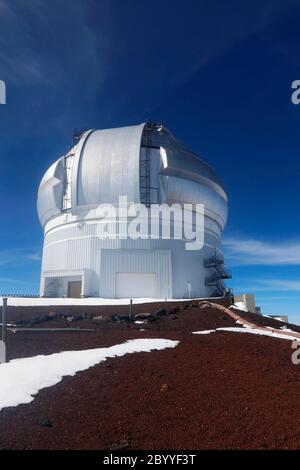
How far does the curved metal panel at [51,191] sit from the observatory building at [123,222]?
98 millimetres

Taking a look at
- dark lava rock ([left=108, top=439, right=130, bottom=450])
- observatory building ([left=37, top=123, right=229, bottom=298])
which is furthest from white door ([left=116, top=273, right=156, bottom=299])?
dark lava rock ([left=108, top=439, right=130, bottom=450])

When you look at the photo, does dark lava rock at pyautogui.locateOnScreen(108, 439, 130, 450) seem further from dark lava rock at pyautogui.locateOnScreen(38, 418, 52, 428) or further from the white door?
the white door

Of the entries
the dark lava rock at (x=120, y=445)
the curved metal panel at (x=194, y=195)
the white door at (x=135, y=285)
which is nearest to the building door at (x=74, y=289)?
the white door at (x=135, y=285)

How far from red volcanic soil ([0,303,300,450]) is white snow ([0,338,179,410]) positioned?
0.94 feet

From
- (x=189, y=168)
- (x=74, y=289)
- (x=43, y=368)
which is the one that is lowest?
(x=43, y=368)

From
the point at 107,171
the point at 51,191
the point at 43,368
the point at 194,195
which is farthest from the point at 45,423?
the point at 51,191

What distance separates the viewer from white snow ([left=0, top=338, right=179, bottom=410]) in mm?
6043

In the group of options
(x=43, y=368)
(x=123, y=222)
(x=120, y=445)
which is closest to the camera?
(x=120, y=445)

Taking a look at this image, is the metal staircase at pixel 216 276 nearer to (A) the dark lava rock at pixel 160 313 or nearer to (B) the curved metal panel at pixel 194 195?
(B) the curved metal panel at pixel 194 195

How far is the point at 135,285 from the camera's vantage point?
1180 inches

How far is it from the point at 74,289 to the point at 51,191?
10.1 metres

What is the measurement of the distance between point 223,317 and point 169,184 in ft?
54.5

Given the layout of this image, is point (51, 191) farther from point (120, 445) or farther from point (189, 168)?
point (120, 445)

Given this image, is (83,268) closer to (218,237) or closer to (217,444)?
(218,237)
